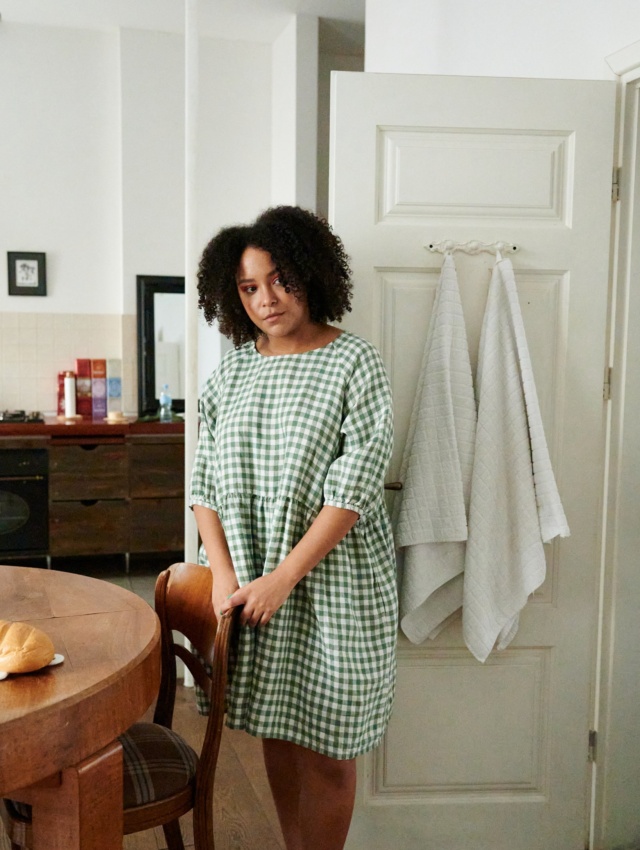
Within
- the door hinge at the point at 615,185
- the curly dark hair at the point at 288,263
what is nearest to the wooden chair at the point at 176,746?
the curly dark hair at the point at 288,263

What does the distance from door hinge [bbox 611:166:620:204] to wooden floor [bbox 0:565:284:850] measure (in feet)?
6.40

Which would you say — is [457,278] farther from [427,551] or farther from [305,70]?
[305,70]

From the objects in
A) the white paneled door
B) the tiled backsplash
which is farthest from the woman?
the tiled backsplash

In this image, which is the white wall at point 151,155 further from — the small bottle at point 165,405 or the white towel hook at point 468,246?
the white towel hook at point 468,246

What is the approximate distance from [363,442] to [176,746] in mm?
748

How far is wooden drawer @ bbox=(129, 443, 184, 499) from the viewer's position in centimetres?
479

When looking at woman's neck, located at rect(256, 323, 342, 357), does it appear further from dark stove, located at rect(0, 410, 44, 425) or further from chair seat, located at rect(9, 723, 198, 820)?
dark stove, located at rect(0, 410, 44, 425)

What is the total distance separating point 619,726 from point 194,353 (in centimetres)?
189

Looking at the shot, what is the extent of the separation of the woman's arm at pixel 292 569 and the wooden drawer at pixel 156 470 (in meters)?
3.07

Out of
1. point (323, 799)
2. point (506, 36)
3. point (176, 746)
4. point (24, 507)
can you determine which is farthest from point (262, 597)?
point (24, 507)

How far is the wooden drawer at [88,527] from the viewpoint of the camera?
4.73 m

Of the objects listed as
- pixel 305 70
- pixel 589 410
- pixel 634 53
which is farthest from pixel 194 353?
pixel 305 70

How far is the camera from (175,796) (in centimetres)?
165

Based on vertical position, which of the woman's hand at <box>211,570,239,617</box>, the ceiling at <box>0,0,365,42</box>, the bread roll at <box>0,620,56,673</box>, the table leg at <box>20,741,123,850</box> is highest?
the ceiling at <box>0,0,365,42</box>
